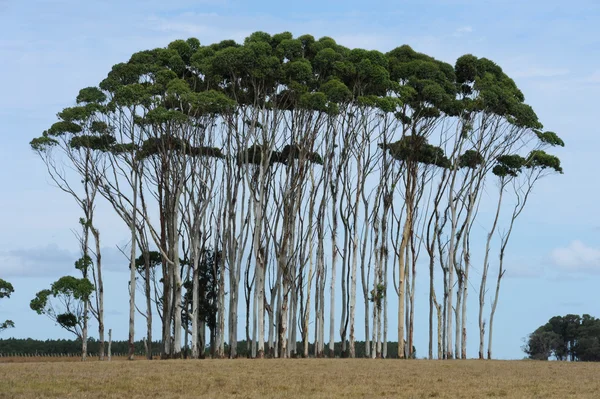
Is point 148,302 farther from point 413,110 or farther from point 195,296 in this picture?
point 413,110

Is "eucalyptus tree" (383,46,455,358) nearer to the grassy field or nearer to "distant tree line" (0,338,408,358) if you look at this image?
the grassy field

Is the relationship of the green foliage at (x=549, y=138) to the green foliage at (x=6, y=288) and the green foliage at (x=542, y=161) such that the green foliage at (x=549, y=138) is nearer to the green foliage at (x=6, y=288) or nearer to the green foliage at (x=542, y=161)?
the green foliage at (x=542, y=161)

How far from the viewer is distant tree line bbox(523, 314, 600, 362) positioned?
76875mm

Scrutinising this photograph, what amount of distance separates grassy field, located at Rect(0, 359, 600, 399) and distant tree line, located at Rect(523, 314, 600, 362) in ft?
132

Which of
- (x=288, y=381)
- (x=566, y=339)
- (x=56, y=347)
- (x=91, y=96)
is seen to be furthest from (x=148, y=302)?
(x=566, y=339)

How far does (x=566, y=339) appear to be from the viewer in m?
81.3

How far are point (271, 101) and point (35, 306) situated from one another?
1692 centimetres

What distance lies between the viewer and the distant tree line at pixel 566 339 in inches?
3027

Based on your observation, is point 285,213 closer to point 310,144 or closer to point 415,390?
point 310,144

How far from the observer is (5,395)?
26219 millimetres

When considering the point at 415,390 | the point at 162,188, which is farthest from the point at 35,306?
the point at 415,390

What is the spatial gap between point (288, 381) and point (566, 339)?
57.2 meters

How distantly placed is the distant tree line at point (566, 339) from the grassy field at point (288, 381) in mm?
40361

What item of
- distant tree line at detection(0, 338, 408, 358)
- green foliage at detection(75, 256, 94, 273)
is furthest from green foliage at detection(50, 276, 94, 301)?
distant tree line at detection(0, 338, 408, 358)
